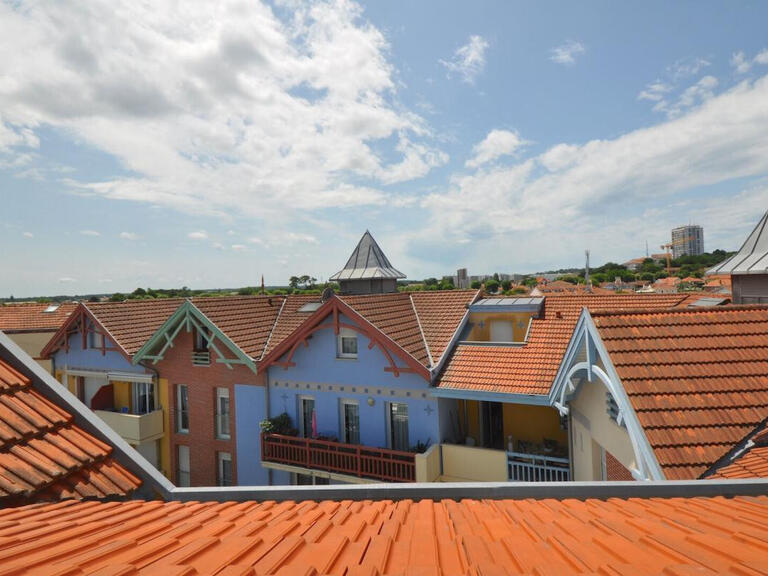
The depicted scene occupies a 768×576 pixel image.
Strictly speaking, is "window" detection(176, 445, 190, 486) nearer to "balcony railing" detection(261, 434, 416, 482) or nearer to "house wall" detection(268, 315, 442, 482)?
"house wall" detection(268, 315, 442, 482)

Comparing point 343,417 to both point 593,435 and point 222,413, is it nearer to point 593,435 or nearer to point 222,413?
point 222,413

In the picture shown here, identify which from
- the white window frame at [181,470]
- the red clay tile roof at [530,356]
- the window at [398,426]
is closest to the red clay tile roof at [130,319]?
the white window frame at [181,470]

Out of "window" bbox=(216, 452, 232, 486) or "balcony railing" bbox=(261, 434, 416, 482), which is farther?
"window" bbox=(216, 452, 232, 486)

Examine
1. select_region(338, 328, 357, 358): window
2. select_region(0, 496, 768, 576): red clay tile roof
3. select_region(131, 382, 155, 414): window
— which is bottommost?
select_region(131, 382, 155, 414): window

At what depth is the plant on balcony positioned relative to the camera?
15.2 meters

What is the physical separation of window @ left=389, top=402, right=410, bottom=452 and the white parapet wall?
60.9 inches

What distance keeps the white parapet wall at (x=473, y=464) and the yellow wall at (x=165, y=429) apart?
40.8ft

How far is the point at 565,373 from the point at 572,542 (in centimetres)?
740

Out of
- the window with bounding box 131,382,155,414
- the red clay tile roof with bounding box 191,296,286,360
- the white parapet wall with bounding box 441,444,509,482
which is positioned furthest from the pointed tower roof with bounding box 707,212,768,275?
the window with bounding box 131,382,155,414

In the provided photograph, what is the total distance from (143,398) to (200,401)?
3.96 metres

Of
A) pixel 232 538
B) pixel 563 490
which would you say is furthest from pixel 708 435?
pixel 232 538

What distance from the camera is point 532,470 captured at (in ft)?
41.0

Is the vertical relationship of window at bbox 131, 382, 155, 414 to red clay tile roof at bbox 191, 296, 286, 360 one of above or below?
below

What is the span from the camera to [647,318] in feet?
23.5
